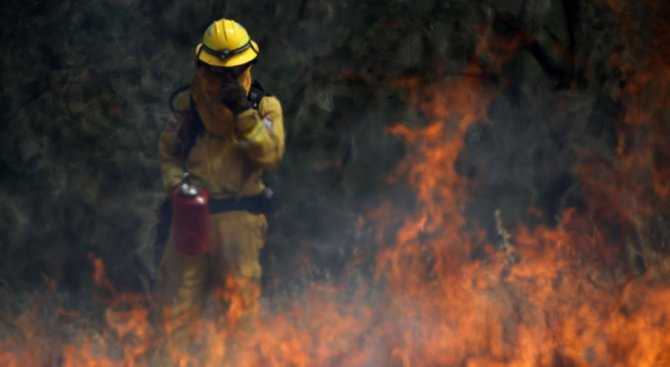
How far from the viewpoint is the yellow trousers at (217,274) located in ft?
23.0

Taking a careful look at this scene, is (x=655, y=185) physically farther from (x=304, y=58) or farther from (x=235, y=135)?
(x=235, y=135)

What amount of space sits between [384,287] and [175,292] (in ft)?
6.48

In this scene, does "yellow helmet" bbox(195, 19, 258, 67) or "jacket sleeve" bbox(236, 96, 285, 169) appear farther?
"jacket sleeve" bbox(236, 96, 285, 169)

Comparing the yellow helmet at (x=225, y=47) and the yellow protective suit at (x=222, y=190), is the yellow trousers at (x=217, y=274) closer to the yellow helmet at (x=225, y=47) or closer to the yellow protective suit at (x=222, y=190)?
the yellow protective suit at (x=222, y=190)

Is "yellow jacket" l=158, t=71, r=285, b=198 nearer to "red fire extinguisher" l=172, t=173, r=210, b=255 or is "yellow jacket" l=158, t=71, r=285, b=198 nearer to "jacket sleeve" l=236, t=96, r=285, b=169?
"jacket sleeve" l=236, t=96, r=285, b=169

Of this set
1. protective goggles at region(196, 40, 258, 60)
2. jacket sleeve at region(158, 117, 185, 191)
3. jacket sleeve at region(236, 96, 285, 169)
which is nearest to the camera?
protective goggles at region(196, 40, 258, 60)

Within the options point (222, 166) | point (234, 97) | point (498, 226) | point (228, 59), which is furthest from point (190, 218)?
point (498, 226)

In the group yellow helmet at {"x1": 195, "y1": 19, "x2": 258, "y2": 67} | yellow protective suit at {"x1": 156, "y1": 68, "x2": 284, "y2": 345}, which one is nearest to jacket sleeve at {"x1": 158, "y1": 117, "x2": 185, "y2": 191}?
yellow protective suit at {"x1": 156, "y1": 68, "x2": 284, "y2": 345}

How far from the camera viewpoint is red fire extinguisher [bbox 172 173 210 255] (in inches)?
265

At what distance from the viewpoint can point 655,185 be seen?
8.49m

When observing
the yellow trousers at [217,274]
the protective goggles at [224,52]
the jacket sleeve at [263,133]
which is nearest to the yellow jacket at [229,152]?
the jacket sleeve at [263,133]

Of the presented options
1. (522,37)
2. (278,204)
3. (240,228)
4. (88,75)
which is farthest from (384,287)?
(88,75)

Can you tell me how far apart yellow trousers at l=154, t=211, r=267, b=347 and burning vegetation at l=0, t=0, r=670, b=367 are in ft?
2.41

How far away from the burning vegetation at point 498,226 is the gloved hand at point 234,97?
149 cm
